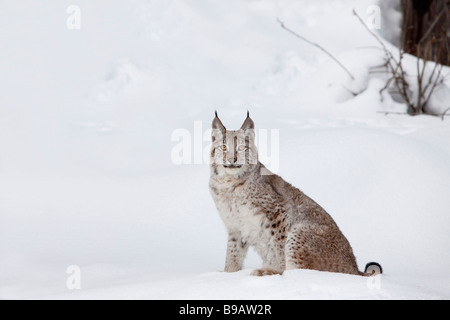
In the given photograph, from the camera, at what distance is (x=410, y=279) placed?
520 centimetres

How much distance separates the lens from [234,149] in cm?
499

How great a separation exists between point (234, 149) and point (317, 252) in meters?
0.96

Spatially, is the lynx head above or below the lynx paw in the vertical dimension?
above

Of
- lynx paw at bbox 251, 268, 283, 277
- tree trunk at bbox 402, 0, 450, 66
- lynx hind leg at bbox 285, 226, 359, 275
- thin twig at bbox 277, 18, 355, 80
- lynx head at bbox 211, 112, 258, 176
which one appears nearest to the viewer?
lynx paw at bbox 251, 268, 283, 277

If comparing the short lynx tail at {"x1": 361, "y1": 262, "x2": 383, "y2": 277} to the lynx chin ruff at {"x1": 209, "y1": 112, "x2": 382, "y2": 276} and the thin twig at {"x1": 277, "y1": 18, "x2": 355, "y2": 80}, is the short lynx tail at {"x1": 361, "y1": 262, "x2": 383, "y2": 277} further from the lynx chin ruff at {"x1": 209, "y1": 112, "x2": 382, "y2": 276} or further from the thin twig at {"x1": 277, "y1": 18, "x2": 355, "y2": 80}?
the thin twig at {"x1": 277, "y1": 18, "x2": 355, "y2": 80}

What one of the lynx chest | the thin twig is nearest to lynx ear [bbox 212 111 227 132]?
the lynx chest

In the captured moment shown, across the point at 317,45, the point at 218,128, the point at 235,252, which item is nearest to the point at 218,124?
the point at 218,128

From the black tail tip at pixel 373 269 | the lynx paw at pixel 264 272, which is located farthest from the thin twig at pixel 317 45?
the lynx paw at pixel 264 272

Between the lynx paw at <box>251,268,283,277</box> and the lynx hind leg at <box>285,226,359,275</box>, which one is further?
the lynx hind leg at <box>285,226,359,275</box>

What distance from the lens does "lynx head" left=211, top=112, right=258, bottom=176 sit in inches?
197

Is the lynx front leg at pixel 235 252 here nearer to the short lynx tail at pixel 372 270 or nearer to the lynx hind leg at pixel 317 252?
the lynx hind leg at pixel 317 252

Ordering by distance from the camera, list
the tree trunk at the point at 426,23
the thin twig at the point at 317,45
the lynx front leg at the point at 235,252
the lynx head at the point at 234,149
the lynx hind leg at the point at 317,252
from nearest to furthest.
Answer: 1. the lynx hind leg at the point at 317,252
2. the lynx head at the point at 234,149
3. the lynx front leg at the point at 235,252
4. the thin twig at the point at 317,45
5. the tree trunk at the point at 426,23

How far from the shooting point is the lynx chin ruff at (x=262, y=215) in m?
4.86

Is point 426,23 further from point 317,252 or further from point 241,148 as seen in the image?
point 317,252
